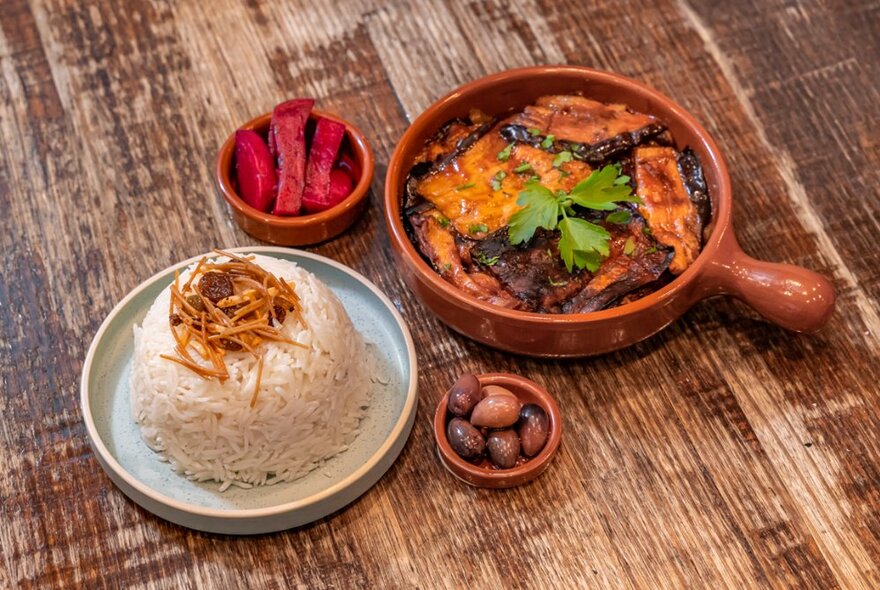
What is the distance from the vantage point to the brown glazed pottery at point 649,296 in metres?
2.60

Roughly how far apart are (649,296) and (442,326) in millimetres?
637

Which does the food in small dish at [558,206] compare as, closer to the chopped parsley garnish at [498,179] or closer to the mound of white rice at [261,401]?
the chopped parsley garnish at [498,179]

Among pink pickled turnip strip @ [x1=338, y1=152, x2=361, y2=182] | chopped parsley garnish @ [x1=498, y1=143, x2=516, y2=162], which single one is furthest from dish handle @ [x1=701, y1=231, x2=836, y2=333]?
pink pickled turnip strip @ [x1=338, y1=152, x2=361, y2=182]

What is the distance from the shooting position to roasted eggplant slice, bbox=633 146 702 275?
273cm

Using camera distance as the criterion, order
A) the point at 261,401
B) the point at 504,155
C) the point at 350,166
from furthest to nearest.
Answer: the point at 350,166, the point at 504,155, the point at 261,401

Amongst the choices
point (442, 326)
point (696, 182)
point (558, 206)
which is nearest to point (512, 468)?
point (442, 326)

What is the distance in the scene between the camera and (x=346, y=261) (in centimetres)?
308

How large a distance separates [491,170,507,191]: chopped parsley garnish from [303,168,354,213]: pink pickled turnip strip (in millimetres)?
481

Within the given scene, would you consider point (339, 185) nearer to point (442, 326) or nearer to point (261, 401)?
point (442, 326)

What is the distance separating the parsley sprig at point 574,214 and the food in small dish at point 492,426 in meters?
0.42

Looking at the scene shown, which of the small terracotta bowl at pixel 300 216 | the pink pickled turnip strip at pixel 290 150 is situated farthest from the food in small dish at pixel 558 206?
the pink pickled turnip strip at pixel 290 150

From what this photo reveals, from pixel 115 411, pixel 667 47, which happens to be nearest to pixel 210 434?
pixel 115 411

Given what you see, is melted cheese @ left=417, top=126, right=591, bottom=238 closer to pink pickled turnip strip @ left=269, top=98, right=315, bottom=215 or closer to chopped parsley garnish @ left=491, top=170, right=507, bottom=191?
chopped parsley garnish @ left=491, top=170, right=507, bottom=191

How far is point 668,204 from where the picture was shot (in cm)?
282
